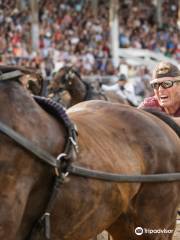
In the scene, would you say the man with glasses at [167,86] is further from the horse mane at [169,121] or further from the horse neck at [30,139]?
the horse neck at [30,139]

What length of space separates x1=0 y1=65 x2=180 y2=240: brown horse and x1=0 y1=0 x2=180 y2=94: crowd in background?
14.2m

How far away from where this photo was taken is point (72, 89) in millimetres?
12375

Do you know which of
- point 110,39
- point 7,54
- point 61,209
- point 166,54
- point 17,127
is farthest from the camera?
point 166,54

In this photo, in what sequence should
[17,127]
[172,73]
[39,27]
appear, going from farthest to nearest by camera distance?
[39,27] < [172,73] < [17,127]

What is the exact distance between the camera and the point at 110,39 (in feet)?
86.4

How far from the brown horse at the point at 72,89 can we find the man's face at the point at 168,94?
5.59 m

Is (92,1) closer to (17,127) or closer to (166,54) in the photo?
(166,54)

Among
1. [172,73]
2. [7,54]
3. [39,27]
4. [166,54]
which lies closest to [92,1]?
[166,54]

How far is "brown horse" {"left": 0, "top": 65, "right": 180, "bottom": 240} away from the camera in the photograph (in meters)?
3.70

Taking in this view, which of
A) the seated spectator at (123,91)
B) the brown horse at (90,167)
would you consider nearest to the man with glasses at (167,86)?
the brown horse at (90,167)

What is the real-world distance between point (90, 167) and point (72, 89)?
8.31m

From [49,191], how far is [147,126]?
119 cm

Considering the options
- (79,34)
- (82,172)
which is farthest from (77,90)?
(79,34)

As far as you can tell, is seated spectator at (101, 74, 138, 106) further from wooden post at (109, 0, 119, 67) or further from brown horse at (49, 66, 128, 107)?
wooden post at (109, 0, 119, 67)
